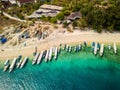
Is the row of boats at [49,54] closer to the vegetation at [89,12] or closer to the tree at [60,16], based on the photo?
the vegetation at [89,12]

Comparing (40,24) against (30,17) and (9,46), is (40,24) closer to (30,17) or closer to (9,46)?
(30,17)

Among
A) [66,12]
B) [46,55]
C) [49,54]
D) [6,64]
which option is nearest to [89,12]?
[66,12]

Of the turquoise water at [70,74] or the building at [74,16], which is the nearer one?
the turquoise water at [70,74]

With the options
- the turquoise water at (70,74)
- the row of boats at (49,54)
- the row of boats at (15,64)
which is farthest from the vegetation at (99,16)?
the row of boats at (15,64)

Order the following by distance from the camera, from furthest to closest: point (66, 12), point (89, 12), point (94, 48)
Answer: point (66, 12) < point (89, 12) < point (94, 48)

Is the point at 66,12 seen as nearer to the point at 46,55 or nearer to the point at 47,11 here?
the point at 47,11

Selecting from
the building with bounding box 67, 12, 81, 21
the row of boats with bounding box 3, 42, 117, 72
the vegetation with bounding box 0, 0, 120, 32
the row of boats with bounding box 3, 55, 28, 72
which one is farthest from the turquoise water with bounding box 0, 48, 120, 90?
the building with bounding box 67, 12, 81, 21
